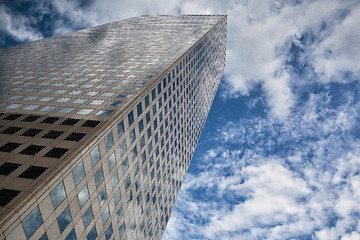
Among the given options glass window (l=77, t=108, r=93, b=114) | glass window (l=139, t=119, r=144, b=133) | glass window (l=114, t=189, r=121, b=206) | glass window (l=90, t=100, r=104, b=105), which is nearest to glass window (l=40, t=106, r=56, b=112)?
glass window (l=77, t=108, r=93, b=114)

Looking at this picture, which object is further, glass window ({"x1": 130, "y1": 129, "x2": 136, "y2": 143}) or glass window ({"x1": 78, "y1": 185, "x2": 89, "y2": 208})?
glass window ({"x1": 130, "y1": 129, "x2": 136, "y2": 143})

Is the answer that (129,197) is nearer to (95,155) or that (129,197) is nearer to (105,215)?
(105,215)

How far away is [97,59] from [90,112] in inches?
1267

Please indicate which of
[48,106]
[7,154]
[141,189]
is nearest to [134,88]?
[48,106]

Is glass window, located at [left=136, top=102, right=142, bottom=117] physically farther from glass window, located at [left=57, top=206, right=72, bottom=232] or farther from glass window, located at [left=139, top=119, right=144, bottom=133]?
glass window, located at [left=57, top=206, right=72, bottom=232]

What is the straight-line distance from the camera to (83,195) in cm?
2570

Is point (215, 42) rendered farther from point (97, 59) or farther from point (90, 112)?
point (90, 112)

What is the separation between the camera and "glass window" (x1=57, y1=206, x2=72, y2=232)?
22750mm

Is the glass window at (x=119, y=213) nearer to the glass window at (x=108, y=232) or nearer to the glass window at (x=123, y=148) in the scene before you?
the glass window at (x=108, y=232)

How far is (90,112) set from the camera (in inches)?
1308

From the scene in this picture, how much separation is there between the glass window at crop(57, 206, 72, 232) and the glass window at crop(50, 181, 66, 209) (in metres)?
1.38

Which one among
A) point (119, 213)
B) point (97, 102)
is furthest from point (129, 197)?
point (97, 102)

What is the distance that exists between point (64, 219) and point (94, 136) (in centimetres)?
829

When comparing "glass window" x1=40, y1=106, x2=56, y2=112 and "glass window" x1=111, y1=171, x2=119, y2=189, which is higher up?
"glass window" x1=40, y1=106, x2=56, y2=112
